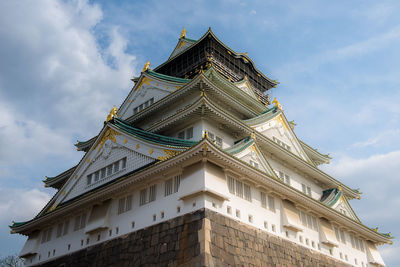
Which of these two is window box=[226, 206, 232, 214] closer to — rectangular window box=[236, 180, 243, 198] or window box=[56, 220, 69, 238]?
rectangular window box=[236, 180, 243, 198]

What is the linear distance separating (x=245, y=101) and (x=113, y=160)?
1206 cm

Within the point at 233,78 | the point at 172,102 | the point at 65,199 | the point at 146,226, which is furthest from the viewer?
the point at 233,78

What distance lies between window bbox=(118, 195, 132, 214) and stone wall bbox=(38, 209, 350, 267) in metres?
1.62

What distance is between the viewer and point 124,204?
2170 cm

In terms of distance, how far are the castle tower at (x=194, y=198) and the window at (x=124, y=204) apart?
87mm

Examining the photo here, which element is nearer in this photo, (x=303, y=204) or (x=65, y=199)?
(x=303, y=204)

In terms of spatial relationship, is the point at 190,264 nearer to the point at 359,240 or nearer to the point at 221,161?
the point at 221,161

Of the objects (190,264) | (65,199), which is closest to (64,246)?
(65,199)

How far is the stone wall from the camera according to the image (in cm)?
1694

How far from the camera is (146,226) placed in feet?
64.4

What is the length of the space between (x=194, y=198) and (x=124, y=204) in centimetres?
535

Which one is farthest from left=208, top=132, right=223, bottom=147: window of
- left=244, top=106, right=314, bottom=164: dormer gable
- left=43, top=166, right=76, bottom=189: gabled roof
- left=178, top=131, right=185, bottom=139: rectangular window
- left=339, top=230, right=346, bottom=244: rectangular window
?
left=43, top=166, right=76, bottom=189: gabled roof

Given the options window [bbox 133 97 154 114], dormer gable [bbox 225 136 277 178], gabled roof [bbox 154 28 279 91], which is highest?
gabled roof [bbox 154 28 279 91]

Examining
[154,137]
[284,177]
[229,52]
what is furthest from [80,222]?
[229,52]
